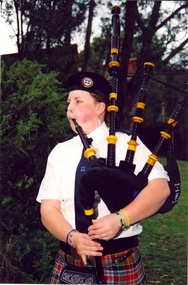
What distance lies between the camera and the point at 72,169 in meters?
1.45

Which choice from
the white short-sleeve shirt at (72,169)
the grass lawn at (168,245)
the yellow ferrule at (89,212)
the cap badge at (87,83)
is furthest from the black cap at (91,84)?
the grass lawn at (168,245)

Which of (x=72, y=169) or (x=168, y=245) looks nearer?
(x=72, y=169)

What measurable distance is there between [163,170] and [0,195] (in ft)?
3.35

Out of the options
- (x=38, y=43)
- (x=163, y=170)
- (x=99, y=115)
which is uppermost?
(x=38, y=43)

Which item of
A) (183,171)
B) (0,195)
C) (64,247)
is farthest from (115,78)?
(0,195)

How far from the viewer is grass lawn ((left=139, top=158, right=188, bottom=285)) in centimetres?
249

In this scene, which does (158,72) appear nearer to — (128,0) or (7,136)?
(128,0)

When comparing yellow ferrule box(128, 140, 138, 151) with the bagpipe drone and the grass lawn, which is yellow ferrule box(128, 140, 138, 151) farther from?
the grass lawn

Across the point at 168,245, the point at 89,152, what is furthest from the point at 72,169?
the point at 168,245

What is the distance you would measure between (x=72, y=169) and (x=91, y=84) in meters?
0.34

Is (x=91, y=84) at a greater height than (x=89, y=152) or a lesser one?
greater

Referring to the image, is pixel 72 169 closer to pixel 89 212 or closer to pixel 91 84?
pixel 89 212

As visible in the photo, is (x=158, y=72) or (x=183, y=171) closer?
(x=183, y=171)

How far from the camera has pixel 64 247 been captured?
1477 mm
